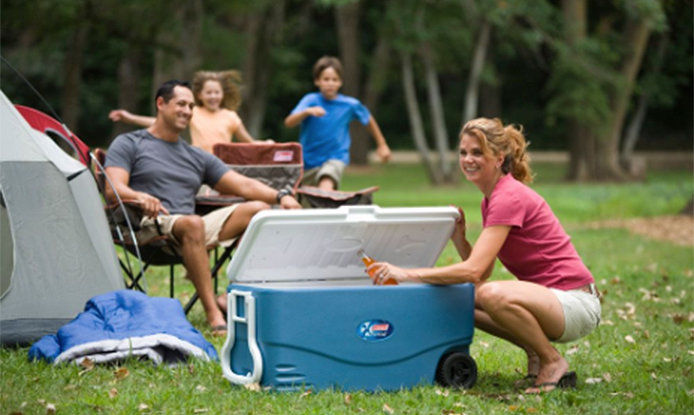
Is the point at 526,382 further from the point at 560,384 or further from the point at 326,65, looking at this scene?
the point at 326,65

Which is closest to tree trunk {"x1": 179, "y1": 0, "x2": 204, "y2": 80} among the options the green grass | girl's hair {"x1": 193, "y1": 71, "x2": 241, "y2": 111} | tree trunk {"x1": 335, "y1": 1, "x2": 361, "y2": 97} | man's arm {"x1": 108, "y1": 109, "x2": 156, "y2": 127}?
tree trunk {"x1": 335, "y1": 1, "x2": 361, "y2": 97}

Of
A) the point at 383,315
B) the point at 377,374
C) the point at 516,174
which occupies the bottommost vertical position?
the point at 377,374

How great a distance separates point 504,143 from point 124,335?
1.92 metres

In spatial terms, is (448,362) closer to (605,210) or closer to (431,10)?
(605,210)

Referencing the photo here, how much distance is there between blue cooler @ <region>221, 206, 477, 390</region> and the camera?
13.2ft

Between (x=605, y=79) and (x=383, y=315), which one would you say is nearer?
(x=383, y=315)

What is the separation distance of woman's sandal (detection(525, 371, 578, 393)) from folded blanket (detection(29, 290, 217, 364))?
149 cm

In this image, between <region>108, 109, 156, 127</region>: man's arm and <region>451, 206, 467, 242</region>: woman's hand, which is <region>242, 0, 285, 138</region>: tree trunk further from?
<region>451, 206, 467, 242</region>: woman's hand

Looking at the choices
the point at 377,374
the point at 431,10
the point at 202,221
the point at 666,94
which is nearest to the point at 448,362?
the point at 377,374

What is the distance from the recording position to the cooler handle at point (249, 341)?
4.02 metres

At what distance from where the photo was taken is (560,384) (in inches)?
171

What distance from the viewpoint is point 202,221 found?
5.59 meters

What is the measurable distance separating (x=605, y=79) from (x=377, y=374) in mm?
A: 18699

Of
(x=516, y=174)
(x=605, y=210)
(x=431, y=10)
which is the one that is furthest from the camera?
(x=431, y=10)
